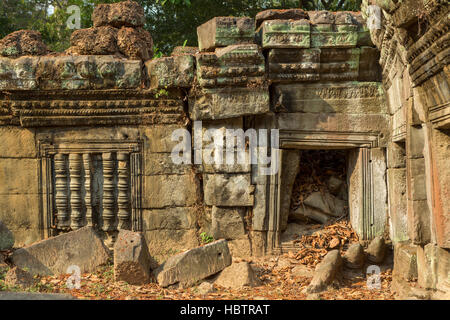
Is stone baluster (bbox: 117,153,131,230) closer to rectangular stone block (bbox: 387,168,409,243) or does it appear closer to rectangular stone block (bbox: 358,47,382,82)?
rectangular stone block (bbox: 358,47,382,82)

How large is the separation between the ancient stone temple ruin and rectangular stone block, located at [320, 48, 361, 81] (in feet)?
0.04

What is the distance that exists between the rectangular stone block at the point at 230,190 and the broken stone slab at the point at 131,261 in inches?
49.7

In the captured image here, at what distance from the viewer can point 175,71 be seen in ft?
19.9

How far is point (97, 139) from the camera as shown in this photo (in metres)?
6.37

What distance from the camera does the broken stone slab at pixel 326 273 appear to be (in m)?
5.02

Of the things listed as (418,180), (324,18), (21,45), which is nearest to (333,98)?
(324,18)

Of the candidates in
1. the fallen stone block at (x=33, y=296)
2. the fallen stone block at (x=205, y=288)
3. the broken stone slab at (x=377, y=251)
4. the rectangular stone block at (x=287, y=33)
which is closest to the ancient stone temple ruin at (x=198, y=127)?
the rectangular stone block at (x=287, y=33)

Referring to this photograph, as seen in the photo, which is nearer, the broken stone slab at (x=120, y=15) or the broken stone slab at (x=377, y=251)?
the broken stone slab at (x=377, y=251)

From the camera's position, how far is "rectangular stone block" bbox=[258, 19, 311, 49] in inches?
229

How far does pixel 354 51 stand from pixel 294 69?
0.75 meters

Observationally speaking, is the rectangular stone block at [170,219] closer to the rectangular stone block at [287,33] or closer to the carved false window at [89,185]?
the carved false window at [89,185]

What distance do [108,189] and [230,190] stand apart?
5.17 ft

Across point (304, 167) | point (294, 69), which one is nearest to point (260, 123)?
point (294, 69)

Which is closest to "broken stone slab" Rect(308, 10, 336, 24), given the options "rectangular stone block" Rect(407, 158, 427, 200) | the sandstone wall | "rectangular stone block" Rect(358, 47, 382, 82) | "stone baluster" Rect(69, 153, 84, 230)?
"rectangular stone block" Rect(358, 47, 382, 82)
